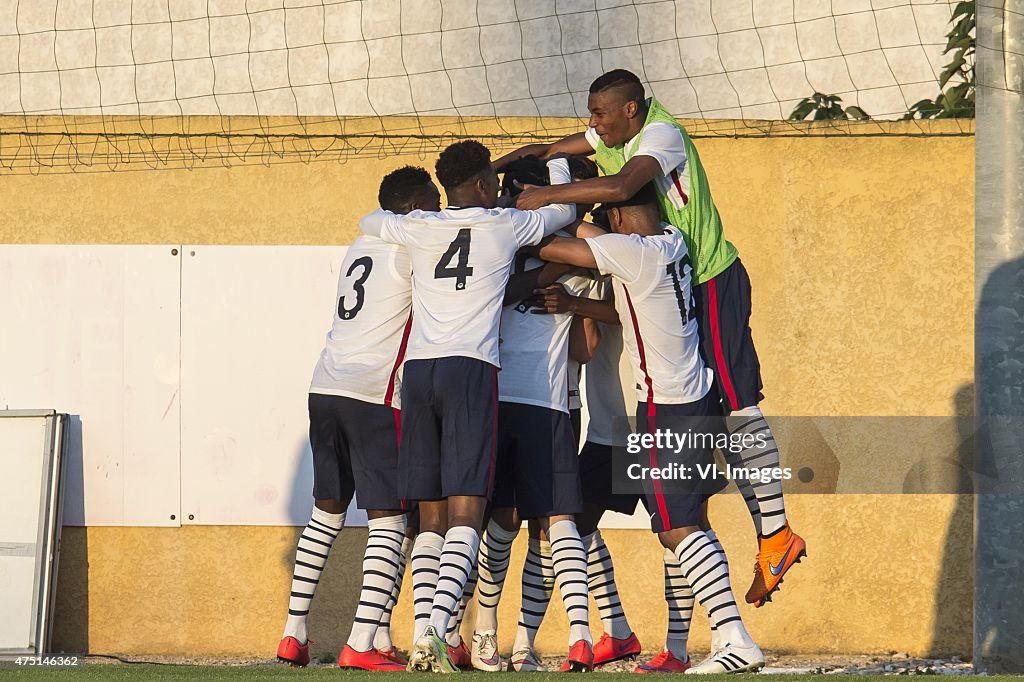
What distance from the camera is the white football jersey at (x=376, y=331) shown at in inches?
233

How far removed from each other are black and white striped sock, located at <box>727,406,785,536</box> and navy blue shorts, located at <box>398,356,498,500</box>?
1.07 metres

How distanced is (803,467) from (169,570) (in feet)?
11.0

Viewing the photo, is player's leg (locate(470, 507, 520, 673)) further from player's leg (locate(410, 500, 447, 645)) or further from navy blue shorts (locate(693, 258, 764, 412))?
navy blue shorts (locate(693, 258, 764, 412))

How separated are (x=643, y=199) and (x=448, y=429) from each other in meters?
1.26

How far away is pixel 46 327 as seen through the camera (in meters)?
7.53

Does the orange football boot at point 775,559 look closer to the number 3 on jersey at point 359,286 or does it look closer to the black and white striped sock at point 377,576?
the black and white striped sock at point 377,576

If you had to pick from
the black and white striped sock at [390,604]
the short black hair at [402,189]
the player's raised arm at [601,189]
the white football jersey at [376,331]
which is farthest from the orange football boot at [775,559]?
the short black hair at [402,189]

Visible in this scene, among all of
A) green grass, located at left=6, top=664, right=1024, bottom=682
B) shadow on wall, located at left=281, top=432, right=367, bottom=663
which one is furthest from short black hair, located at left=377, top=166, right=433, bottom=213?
green grass, located at left=6, top=664, right=1024, bottom=682

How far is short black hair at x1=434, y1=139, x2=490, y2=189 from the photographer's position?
572cm

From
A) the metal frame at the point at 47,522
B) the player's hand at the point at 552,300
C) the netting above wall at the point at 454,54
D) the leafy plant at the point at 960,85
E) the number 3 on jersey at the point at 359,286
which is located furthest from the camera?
the netting above wall at the point at 454,54

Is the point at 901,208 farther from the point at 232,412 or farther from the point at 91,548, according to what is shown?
the point at 91,548

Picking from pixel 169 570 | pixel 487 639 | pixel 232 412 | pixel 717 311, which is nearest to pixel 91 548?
pixel 169 570

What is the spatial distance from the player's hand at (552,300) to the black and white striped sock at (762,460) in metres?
0.81

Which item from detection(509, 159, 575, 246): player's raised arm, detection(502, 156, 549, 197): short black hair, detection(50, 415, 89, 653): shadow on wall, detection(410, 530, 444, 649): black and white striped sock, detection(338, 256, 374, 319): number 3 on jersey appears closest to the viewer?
detection(410, 530, 444, 649): black and white striped sock
